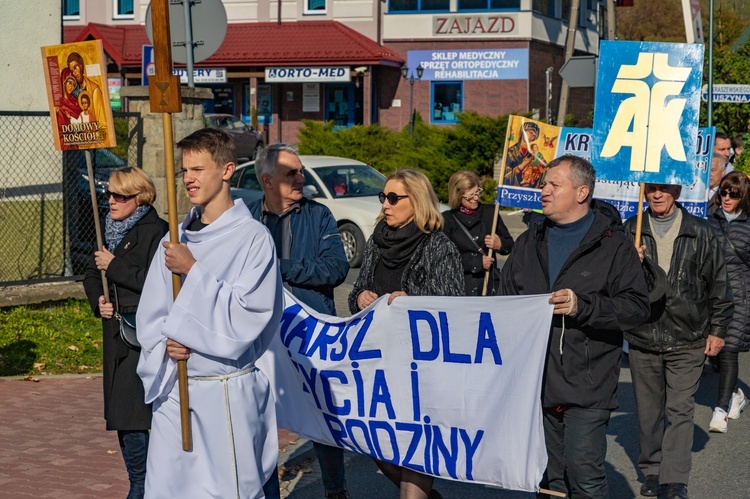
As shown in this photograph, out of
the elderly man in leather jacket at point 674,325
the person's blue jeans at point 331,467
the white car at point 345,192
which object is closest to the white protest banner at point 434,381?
the person's blue jeans at point 331,467

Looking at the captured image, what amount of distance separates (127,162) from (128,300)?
777 cm

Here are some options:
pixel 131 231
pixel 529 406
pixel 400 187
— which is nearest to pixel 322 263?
pixel 400 187

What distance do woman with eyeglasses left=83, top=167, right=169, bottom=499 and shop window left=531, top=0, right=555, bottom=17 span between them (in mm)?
37685

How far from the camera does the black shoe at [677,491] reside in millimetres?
6324

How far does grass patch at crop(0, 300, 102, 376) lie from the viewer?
998cm

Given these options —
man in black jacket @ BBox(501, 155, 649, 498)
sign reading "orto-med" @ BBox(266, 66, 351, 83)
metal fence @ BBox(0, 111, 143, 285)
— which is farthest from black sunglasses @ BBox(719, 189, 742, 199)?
sign reading "orto-med" @ BBox(266, 66, 351, 83)

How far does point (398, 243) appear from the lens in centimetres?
573

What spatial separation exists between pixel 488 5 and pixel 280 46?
315 inches

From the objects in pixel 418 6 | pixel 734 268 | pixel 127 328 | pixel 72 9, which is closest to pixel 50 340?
pixel 127 328

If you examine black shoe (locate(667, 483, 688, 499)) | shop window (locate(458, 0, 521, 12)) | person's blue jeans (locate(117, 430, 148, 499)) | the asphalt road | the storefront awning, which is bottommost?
the asphalt road

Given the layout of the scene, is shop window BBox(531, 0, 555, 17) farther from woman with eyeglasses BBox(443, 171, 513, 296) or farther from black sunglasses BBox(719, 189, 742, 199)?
black sunglasses BBox(719, 189, 742, 199)

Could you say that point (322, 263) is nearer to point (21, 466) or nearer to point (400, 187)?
point (400, 187)

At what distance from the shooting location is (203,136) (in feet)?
14.8

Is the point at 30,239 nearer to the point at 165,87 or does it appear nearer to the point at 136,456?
the point at 136,456
